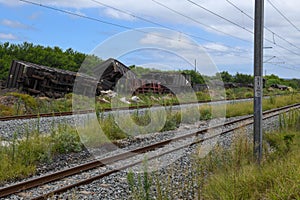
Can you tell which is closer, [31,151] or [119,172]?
[119,172]

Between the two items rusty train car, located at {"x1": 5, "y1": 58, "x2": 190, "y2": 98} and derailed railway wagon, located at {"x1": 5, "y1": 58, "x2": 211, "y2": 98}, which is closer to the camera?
derailed railway wagon, located at {"x1": 5, "y1": 58, "x2": 211, "y2": 98}

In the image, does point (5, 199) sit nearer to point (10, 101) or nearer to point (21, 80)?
point (10, 101)

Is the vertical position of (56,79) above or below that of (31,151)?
above

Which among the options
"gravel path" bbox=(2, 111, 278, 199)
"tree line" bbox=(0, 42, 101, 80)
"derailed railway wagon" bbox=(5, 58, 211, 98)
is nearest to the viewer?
"gravel path" bbox=(2, 111, 278, 199)

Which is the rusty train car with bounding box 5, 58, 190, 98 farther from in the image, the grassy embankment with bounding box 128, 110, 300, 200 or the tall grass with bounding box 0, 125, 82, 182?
the grassy embankment with bounding box 128, 110, 300, 200

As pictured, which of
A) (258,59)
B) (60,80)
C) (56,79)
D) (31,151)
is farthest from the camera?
(60,80)

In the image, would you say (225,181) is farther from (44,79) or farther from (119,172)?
(44,79)

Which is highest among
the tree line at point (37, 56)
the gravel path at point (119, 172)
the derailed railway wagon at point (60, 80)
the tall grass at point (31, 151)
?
the tree line at point (37, 56)

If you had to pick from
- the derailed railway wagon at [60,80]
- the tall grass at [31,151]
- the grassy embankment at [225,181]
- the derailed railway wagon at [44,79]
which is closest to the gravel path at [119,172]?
the grassy embankment at [225,181]

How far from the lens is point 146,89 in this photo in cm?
2617

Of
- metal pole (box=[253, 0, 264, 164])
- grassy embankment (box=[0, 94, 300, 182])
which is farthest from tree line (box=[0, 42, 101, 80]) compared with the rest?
metal pole (box=[253, 0, 264, 164])

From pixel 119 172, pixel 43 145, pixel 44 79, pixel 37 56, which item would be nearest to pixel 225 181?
pixel 119 172

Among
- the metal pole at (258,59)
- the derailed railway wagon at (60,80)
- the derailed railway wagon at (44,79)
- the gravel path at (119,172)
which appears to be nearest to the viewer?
the gravel path at (119,172)

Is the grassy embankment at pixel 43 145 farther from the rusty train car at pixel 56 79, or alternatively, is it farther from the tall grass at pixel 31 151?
the rusty train car at pixel 56 79
